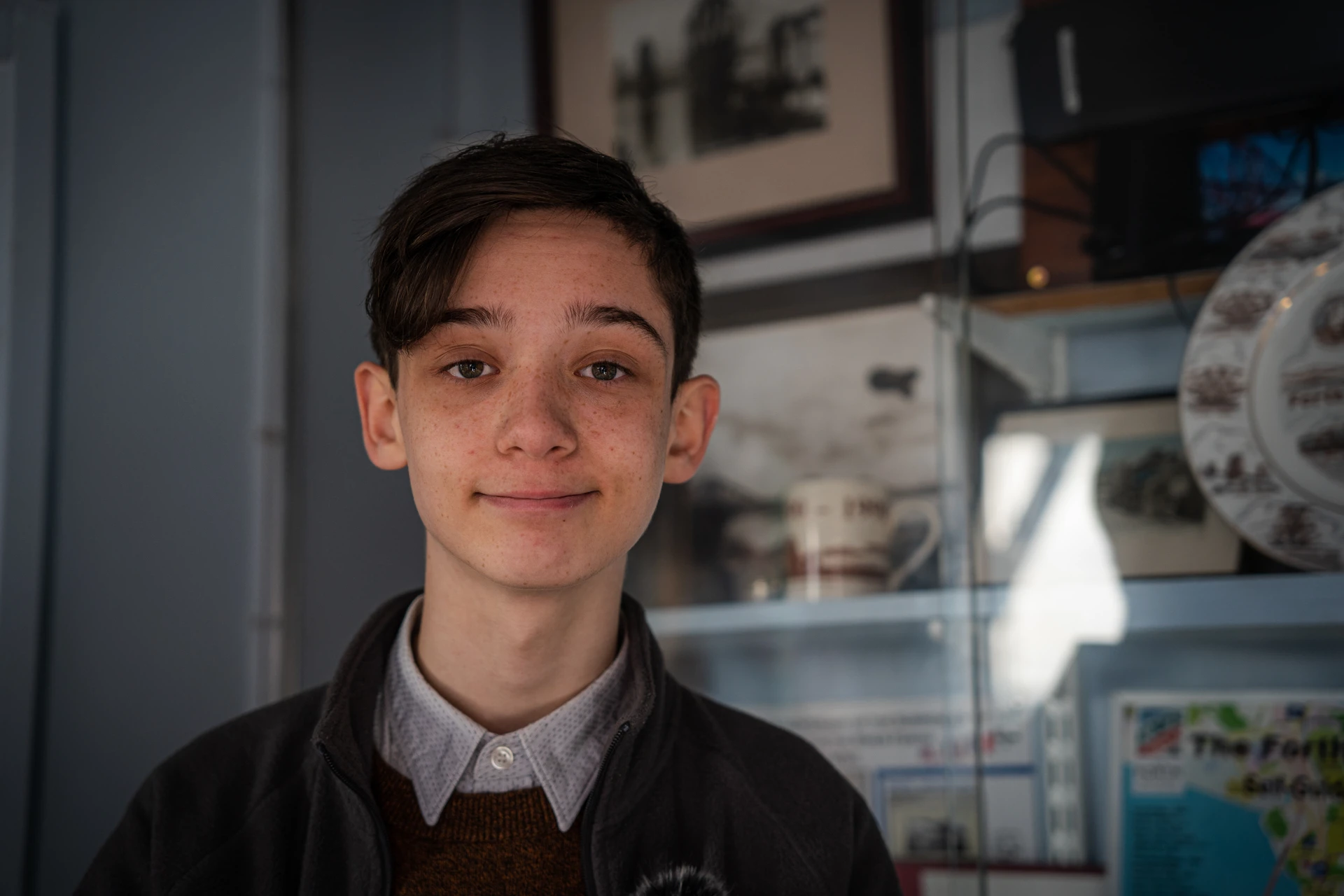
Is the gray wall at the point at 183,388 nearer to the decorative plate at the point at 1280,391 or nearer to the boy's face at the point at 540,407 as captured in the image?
the boy's face at the point at 540,407

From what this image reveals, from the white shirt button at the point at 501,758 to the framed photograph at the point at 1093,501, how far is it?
0.60m

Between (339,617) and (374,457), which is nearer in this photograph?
(374,457)

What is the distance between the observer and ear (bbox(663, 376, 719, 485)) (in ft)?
3.81

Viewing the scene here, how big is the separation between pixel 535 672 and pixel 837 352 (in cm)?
79

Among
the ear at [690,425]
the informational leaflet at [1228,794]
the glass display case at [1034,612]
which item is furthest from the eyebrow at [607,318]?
the informational leaflet at [1228,794]

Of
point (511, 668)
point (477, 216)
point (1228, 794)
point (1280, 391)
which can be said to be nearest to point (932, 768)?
point (1228, 794)

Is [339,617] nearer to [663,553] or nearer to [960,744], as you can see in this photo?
[663,553]

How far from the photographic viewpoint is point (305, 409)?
1.44m

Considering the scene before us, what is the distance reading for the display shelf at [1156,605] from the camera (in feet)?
4.03

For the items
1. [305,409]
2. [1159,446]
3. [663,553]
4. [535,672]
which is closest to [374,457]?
[535,672]

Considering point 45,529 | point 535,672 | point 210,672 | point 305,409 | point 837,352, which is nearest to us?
point 535,672

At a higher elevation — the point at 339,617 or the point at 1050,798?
the point at 339,617

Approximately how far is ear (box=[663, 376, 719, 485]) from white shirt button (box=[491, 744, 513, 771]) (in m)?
0.29

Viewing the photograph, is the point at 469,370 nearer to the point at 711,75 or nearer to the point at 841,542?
the point at 841,542
